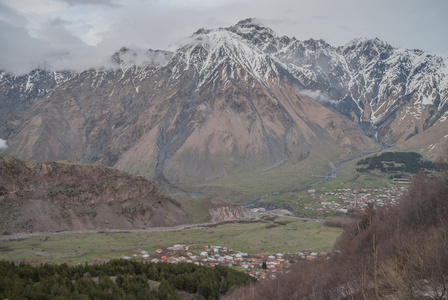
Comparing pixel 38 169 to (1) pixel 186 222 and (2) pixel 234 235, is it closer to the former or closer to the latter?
(1) pixel 186 222

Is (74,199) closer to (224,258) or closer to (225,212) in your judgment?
(224,258)

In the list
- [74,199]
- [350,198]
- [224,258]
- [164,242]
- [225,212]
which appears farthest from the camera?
[350,198]

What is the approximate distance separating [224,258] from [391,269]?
5694 centimetres

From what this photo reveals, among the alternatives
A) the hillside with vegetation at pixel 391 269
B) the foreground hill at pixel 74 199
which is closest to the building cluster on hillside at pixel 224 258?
the hillside with vegetation at pixel 391 269

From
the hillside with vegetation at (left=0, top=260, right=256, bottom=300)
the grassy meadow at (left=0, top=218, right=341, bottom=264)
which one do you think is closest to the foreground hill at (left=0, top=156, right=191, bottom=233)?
the grassy meadow at (left=0, top=218, right=341, bottom=264)

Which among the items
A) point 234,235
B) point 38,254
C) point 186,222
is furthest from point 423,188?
point 186,222

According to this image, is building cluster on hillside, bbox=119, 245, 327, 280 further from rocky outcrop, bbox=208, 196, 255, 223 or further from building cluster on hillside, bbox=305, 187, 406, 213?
building cluster on hillside, bbox=305, 187, 406, 213

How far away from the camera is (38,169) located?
105125 millimetres

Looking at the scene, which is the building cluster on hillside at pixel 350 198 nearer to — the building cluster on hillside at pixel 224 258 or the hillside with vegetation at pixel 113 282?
the building cluster on hillside at pixel 224 258

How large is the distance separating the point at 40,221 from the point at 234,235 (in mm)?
58806

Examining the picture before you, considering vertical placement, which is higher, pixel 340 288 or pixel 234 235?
pixel 340 288

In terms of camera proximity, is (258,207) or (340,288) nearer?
(340,288)

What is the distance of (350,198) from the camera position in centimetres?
15725

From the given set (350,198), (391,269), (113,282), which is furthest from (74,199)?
(350,198)
